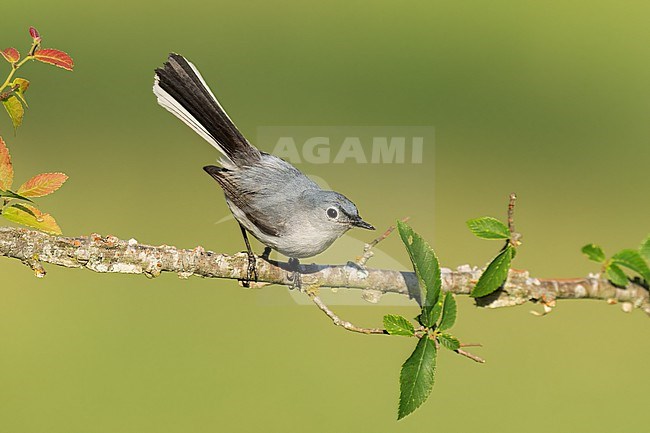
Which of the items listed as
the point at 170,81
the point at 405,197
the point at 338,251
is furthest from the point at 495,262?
the point at 405,197

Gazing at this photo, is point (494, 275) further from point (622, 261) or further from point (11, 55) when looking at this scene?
point (11, 55)

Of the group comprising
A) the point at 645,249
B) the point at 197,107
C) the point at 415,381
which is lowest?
the point at 415,381

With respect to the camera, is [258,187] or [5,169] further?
[258,187]

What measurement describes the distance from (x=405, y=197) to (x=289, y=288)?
1.01 meters

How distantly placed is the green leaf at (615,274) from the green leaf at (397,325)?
0.16m

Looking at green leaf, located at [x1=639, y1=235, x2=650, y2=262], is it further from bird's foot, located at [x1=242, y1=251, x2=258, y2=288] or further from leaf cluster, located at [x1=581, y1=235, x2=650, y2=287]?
bird's foot, located at [x1=242, y1=251, x2=258, y2=288]

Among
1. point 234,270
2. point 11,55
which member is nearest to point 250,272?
point 234,270

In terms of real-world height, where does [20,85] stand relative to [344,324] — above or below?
above

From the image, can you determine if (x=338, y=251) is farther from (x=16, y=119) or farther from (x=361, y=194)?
(x=361, y=194)

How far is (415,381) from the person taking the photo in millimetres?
388

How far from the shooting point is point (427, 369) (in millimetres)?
393

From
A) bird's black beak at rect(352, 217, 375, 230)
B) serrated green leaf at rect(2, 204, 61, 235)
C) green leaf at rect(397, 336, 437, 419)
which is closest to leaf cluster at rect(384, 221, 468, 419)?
green leaf at rect(397, 336, 437, 419)

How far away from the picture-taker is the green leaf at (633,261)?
0.44 meters

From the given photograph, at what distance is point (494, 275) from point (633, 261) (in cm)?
10
